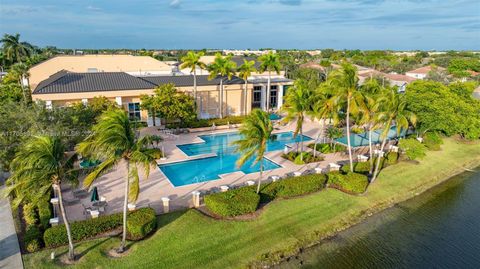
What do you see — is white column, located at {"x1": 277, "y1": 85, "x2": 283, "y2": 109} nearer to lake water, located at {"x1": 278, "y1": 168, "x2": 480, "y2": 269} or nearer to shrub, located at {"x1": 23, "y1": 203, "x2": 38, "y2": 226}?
lake water, located at {"x1": 278, "y1": 168, "x2": 480, "y2": 269}

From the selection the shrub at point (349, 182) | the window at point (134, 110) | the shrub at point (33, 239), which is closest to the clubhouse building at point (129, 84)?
the window at point (134, 110)

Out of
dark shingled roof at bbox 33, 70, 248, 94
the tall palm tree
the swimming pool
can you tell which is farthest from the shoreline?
dark shingled roof at bbox 33, 70, 248, 94

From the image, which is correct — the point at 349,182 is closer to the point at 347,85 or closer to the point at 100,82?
the point at 347,85

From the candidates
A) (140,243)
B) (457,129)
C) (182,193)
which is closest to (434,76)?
(457,129)

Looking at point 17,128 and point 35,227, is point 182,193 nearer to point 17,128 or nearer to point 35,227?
point 35,227

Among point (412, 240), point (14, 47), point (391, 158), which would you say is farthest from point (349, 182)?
point (14, 47)

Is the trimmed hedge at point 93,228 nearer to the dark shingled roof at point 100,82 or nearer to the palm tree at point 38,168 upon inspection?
the palm tree at point 38,168
